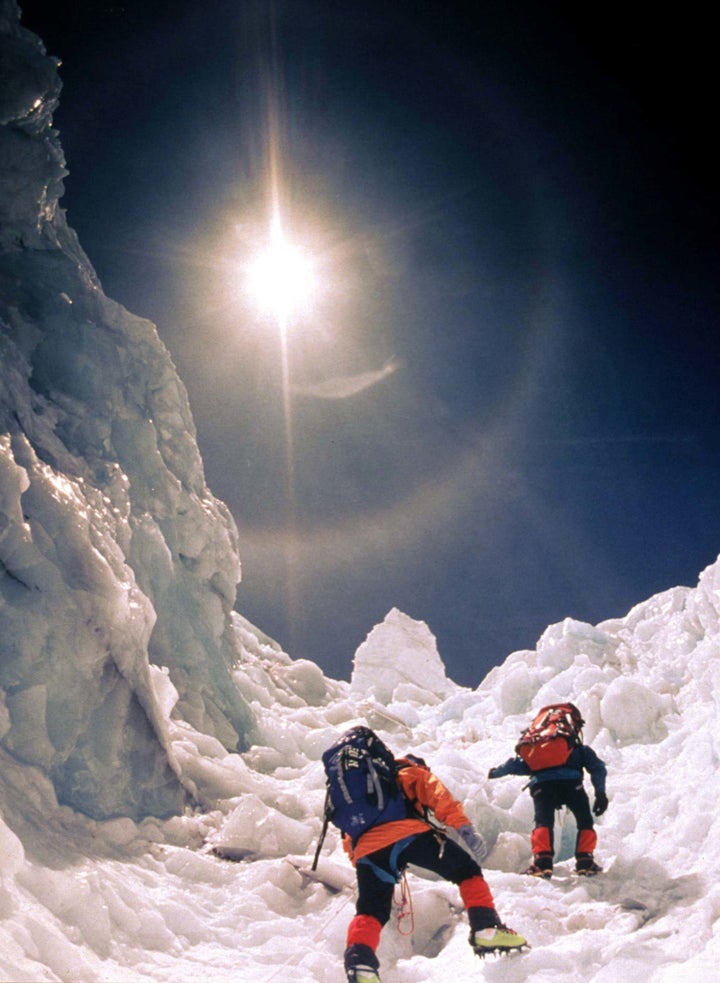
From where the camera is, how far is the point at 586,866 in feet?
17.7

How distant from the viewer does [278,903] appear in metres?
5.54

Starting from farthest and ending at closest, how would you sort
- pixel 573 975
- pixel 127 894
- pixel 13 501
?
pixel 13 501, pixel 127 894, pixel 573 975

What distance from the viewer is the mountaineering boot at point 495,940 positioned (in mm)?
3740

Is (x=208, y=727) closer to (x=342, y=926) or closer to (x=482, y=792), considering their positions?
(x=482, y=792)

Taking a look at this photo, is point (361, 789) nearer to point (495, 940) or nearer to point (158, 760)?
point (495, 940)

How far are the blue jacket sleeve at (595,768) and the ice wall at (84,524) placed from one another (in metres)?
5.13

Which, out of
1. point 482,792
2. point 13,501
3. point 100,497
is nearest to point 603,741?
point 482,792

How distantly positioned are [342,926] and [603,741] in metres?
8.47

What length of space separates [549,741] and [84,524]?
6117 mm

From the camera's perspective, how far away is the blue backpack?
4102 mm

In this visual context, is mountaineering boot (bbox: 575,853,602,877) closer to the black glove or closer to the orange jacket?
the black glove

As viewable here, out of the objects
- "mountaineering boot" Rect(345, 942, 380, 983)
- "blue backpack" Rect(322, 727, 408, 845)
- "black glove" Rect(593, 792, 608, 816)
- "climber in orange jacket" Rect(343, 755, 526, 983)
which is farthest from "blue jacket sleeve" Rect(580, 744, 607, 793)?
"mountaineering boot" Rect(345, 942, 380, 983)

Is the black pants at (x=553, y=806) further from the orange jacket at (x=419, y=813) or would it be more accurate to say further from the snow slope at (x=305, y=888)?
the orange jacket at (x=419, y=813)

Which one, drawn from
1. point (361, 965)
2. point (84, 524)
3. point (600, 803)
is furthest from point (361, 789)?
point (84, 524)
